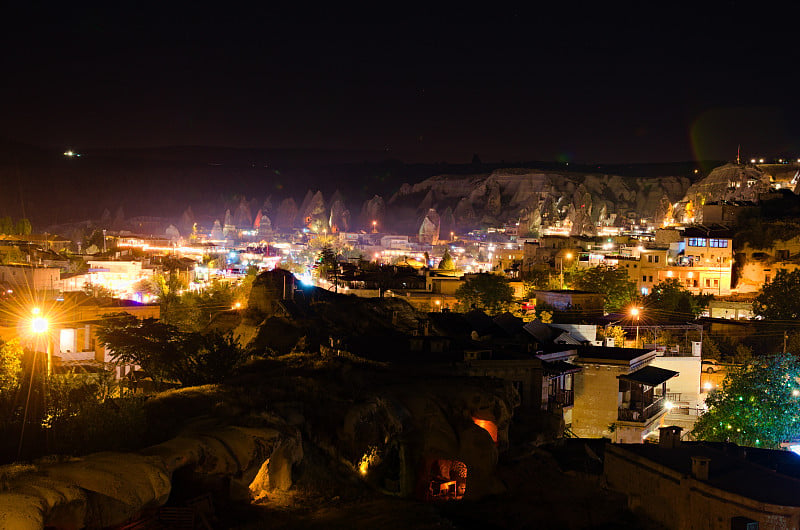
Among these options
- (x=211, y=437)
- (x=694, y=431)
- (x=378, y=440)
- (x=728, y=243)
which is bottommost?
(x=694, y=431)

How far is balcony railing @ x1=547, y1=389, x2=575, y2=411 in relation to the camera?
58.6ft

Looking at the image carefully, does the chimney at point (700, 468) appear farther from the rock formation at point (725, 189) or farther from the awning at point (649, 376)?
the rock formation at point (725, 189)

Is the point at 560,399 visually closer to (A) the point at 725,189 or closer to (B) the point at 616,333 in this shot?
(B) the point at 616,333

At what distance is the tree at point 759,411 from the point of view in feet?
56.4

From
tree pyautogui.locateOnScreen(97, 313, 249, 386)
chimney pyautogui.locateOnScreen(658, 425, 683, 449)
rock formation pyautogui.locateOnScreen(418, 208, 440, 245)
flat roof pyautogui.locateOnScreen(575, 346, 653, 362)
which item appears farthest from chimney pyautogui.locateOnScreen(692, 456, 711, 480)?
rock formation pyautogui.locateOnScreen(418, 208, 440, 245)

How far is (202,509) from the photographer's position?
8.42 m

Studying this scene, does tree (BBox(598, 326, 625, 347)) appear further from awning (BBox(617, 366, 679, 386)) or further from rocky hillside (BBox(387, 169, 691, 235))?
rocky hillside (BBox(387, 169, 691, 235))

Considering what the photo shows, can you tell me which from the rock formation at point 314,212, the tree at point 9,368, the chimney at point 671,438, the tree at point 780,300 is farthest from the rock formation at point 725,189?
the rock formation at point 314,212

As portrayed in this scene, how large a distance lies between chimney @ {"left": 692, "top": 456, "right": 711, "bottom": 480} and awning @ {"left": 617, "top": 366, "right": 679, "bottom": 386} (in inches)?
261

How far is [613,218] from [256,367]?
68041 millimetres

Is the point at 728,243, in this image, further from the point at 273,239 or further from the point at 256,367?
the point at 273,239

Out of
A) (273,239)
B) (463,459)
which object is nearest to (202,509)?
(463,459)

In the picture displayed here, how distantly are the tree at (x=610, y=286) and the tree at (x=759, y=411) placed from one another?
40.0 feet

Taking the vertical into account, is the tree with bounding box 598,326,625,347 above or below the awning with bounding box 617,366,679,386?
above
